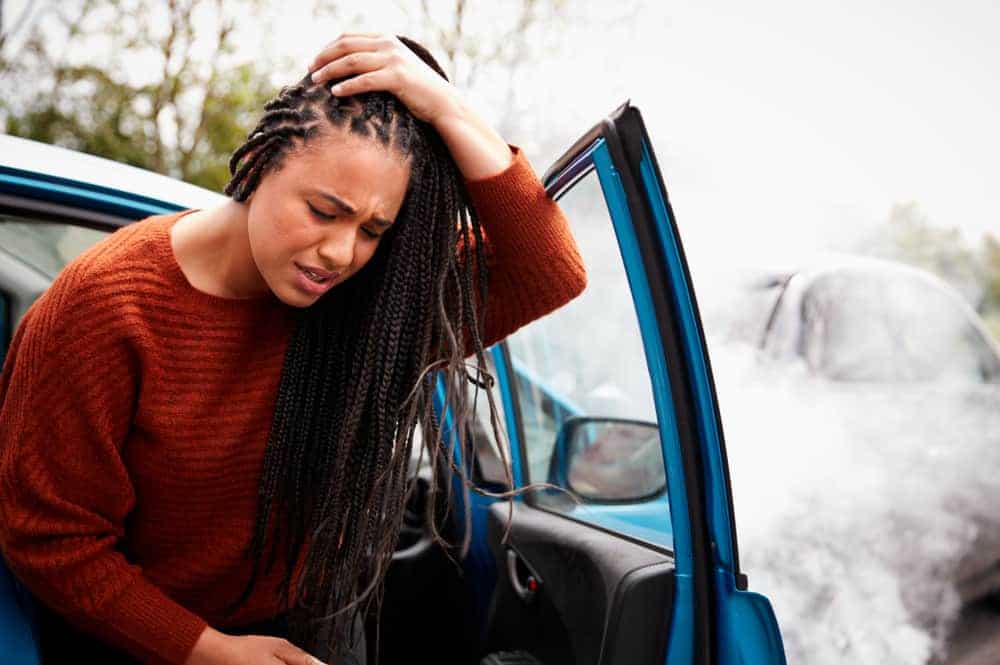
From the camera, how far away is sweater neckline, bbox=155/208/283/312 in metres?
1.31

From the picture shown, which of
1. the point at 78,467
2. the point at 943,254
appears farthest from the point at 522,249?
the point at 943,254

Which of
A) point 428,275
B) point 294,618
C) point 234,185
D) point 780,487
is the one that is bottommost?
point 294,618

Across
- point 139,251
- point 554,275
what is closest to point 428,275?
point 554,275

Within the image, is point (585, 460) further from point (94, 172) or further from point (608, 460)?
point (94, 172)

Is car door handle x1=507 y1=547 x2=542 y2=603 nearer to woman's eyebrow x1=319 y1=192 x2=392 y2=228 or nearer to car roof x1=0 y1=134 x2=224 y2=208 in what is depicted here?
woman's eyebrow x1=319 y1=192 x2=392 y2=228

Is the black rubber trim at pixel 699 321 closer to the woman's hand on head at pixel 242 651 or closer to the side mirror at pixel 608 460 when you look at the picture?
the side mirror at pixel 608 460

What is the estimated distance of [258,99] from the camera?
1284 cm

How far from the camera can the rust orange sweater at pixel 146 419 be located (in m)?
1.22

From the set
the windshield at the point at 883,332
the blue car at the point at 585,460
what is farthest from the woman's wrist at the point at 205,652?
the windshield at the point at 883,332

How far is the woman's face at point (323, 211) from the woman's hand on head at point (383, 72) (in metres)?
0.10

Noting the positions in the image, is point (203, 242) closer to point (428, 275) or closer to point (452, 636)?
point (428, 275)

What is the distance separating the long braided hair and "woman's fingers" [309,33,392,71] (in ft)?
0.16

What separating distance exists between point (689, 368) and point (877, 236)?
1782 mm

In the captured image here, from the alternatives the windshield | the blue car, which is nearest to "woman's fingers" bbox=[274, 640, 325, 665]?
the blue car
